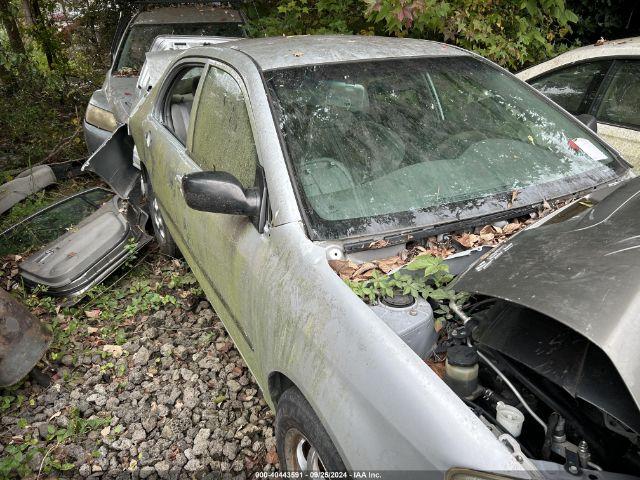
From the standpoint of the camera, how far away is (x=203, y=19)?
633cm

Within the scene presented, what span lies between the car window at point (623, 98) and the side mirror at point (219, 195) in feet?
10.1

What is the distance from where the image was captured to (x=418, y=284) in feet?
5.72

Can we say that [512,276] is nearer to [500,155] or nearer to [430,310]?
[430,310]

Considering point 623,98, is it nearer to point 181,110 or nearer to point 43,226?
point 181,110

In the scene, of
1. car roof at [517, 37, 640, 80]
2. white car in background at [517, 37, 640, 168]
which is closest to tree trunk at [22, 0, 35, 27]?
car roof at [517, 37, 640, 80]

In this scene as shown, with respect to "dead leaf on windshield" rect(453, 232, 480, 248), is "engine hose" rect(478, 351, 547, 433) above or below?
below

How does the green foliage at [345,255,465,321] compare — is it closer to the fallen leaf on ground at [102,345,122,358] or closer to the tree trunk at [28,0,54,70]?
the fallen leaf on ground at [102,345,122,358]

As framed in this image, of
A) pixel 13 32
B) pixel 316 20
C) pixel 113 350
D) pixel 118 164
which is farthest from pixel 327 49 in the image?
pixel 13 32

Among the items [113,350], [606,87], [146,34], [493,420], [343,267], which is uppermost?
[146,34]

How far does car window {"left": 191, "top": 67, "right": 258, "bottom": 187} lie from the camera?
2.12m

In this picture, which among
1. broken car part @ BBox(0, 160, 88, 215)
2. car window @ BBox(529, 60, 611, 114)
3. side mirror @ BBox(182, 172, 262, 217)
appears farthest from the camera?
broken car part @ BBox(0, 160, 88, 215)

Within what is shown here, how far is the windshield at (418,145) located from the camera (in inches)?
Result: 75.3

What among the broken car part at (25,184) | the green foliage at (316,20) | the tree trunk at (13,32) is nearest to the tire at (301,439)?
the broken car part at (25,184)

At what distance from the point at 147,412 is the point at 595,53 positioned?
3.96 meters
